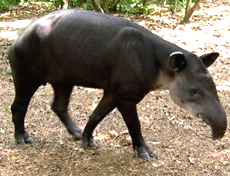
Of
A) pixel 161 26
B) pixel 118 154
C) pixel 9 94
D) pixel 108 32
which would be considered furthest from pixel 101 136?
pixel 161 26

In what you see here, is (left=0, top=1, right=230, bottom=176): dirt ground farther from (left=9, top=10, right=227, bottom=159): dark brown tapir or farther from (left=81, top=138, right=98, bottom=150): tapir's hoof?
(left=9, top=10, right=227, bottom=159): dark brown tapir

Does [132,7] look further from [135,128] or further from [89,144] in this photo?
[135,128]

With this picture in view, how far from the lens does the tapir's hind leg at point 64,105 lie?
5.17 metres

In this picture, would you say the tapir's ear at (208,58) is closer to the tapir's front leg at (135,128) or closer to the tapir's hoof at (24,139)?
the tapir's front leg at (135,128)

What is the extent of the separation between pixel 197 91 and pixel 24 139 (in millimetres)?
2089

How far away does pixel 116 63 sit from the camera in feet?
14.4

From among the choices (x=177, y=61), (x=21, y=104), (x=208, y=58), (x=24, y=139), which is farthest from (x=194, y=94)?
(x=24, y=139)

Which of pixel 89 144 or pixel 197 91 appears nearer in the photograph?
pixel 197 91

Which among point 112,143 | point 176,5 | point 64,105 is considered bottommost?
point 176,5

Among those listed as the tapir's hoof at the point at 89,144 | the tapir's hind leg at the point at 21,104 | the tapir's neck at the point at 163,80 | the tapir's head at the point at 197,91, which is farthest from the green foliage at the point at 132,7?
the tapir's head at the point at 197,91

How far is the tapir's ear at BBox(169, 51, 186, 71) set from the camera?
4.20 meters

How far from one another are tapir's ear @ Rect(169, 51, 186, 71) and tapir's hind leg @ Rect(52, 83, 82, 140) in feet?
4.41

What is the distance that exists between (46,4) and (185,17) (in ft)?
16.2

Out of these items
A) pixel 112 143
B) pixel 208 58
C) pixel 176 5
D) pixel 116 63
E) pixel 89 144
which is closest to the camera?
pixel 116 63
